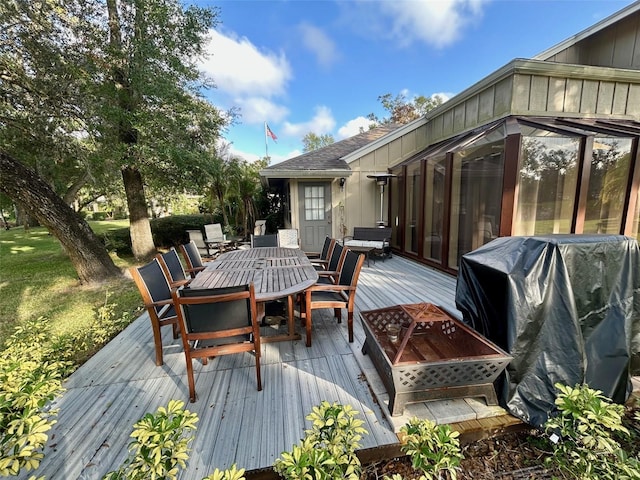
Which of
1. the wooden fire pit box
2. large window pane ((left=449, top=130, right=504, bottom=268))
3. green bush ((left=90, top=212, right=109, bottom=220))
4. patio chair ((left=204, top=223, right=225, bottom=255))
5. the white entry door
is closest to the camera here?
the wooden fire pit box

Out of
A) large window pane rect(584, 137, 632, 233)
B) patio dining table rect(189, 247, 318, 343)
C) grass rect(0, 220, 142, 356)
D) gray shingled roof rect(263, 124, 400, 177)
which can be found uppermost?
gray shingled roof rect(263, 124, 400, 177)

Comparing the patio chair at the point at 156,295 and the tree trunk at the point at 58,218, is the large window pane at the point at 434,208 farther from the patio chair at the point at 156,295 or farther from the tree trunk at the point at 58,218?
the tree trunk at the point at 58,218

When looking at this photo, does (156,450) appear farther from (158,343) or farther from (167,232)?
(167,232)

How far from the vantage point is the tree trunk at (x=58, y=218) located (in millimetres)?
4410

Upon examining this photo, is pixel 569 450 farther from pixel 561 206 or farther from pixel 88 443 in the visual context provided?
pixel 561 206

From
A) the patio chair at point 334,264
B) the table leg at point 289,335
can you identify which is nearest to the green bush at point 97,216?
the patio chair at point 334,264

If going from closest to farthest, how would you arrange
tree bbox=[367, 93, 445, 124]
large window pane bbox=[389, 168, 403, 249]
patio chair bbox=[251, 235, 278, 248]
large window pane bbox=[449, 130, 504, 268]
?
1. large window pane bbox=[449, 130, 504, 268]
2. patio chair bbox=[251, 235, 278, 248]
3. large window pane bbox=[389, 168, 403, 249]
4. tree bbox=[367, 93, 445, 124]

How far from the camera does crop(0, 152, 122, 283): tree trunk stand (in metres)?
4.41

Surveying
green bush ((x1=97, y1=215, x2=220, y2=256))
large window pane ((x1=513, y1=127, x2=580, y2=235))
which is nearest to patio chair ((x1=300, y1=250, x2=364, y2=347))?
large window pane ((x1=513, y1=127, x2=580, y2=235))

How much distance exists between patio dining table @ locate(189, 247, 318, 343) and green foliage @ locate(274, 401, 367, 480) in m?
1.26

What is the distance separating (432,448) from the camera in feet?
4.12

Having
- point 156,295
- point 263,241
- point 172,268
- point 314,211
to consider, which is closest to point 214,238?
point 314,211

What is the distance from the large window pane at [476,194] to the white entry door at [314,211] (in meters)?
3.34

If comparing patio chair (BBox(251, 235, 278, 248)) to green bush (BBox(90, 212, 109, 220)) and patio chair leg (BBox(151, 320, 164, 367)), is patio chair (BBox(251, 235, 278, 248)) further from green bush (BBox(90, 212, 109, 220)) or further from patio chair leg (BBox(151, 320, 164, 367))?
green bush (BBox(90, 212, 109, 220))
